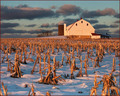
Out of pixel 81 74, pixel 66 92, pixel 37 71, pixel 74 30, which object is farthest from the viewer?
pixel 74 30

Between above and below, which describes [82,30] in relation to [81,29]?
below

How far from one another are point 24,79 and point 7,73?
0.92 m

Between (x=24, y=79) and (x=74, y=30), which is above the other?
(x=74, y=30)

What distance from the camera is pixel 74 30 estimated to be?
50938mm

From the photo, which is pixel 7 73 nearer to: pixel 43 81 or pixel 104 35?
pixel 43 81

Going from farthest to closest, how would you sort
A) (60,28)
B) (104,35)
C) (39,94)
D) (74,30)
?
(60,28)
(104,35)
(74,30)
(39,94)

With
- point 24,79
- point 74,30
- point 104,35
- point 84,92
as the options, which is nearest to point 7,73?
point 24,79

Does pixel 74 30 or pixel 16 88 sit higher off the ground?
pixel 74 30

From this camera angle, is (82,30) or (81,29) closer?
(81,29)

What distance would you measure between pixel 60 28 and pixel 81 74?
60.8 metres

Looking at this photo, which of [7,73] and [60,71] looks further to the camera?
[60,71]

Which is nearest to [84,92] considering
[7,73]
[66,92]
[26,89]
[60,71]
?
[66,92]

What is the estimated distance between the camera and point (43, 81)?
502cm

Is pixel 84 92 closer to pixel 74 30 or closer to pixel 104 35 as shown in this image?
pixel 74 30
